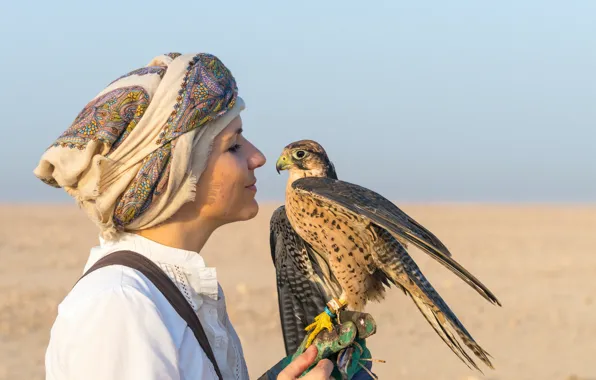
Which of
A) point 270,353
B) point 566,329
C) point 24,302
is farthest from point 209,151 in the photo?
point 24,302

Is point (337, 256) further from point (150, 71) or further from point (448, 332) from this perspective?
point (150, 71)

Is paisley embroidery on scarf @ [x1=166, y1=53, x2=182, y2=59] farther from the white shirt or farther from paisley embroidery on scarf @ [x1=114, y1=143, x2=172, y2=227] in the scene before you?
the white shirt

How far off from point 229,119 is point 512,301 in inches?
415

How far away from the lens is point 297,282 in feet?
11.9

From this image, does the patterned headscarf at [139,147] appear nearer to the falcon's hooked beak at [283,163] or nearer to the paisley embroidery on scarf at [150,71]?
the paisley embroidery on scarf at [150,71]

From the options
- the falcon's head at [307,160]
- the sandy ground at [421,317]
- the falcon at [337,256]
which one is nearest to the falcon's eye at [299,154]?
the falcon's head at [307,160]

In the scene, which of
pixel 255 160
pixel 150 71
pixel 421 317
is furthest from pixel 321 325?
pixel 421 317

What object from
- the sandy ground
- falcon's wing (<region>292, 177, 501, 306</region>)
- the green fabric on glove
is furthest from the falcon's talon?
the sandy ground

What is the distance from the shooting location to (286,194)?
12.7 ft

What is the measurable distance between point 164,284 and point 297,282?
4.14 feet

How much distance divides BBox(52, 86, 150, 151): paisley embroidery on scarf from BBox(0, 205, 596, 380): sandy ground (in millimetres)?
6310

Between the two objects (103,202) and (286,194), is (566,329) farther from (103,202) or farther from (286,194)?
(103,202)

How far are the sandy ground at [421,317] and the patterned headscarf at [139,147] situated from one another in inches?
246

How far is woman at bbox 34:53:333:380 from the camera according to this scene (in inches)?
89.4
